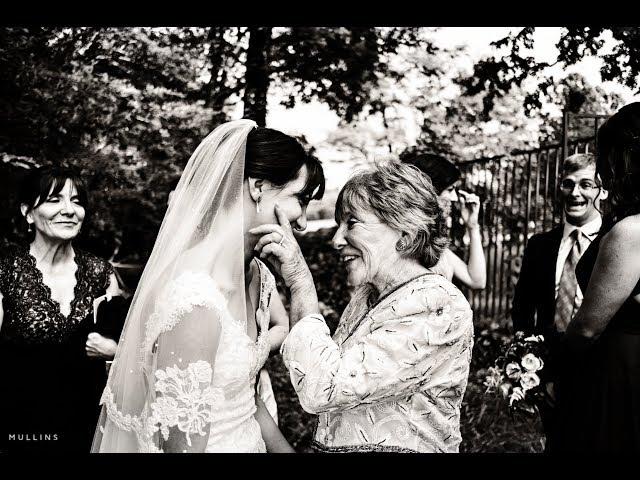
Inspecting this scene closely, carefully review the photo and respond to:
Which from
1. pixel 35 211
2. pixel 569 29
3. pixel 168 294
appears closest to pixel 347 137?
pixel 569 29

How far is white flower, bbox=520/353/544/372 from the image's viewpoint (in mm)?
3248

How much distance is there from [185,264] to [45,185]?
2.08m

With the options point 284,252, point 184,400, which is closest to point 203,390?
point 184,400

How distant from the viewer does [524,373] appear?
3266mm

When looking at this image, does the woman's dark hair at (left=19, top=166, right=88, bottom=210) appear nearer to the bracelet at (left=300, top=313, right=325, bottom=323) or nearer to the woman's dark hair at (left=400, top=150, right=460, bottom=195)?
the woman's dark hair at (left=400, top=150, right=460, bottom=195)

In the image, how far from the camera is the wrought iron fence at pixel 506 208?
779 centimetres

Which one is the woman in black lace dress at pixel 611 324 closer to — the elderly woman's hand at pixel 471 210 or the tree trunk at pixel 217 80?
the elderly woman's hand at pixel 471 210

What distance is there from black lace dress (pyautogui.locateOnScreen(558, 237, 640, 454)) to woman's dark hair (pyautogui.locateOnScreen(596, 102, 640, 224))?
22cm

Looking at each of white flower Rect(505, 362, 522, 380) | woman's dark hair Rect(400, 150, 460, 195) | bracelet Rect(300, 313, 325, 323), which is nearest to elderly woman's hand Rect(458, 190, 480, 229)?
woman's dark hair Rect(400, 150, 460, 195)

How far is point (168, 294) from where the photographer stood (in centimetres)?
232

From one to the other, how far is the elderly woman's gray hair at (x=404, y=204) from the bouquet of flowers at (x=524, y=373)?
42.8 inches

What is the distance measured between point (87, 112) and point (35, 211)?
2.60 metres

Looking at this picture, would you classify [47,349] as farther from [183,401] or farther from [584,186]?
[584,186]

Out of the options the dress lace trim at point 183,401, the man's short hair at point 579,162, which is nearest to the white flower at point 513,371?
the dress lace trim at point 183,401
